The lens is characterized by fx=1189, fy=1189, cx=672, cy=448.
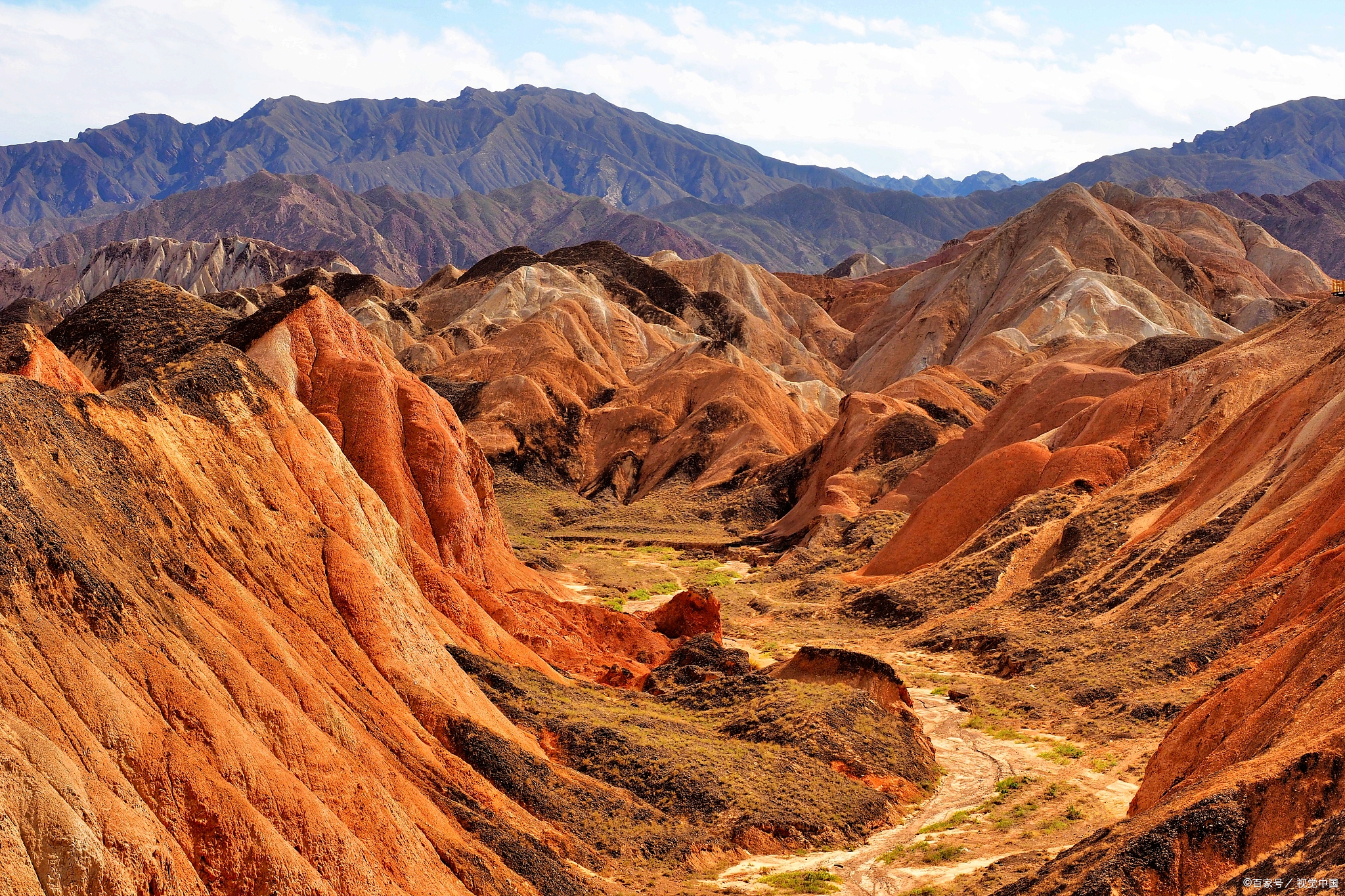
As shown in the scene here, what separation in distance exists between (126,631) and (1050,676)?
24.3 meters

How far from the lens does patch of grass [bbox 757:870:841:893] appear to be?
18.2 metres

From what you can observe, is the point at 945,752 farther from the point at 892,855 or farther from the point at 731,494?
the point at 731,494

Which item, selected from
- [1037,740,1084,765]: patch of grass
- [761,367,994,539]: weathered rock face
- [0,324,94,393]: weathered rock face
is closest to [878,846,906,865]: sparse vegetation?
[1037,740,1084,765]: patch of grass

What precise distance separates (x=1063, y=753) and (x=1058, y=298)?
86.5 m

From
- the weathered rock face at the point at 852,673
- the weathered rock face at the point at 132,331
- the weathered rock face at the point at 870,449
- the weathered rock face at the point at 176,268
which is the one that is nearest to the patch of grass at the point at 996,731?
the weathered rock face at the point at 852,673

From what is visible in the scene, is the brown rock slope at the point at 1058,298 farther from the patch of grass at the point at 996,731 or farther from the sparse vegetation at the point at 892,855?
the sparse vegetation at the point at 892,855

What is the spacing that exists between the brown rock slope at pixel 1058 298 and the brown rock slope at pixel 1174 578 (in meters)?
41.0

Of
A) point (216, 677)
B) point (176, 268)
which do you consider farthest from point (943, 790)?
point (176, 268)

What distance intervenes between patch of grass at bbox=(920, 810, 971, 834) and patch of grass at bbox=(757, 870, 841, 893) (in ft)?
10.2

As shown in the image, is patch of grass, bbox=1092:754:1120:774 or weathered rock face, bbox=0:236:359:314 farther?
weathered rock face, bbox=0:236:359:314

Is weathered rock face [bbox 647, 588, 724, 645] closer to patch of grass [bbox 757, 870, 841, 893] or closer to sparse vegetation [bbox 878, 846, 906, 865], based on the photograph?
sparse vegetation [bbox 878, 846, 906, 865]

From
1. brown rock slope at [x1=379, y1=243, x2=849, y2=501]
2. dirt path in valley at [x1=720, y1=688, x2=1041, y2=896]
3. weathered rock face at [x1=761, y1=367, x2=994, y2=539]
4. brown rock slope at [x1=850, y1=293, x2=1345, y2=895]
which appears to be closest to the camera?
brown rock slope at [x1=850, y1=293, x2=1345, y2=895]

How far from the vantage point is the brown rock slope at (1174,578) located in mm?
14305

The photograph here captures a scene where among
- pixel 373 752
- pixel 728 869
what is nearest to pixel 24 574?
pixel 373 752
